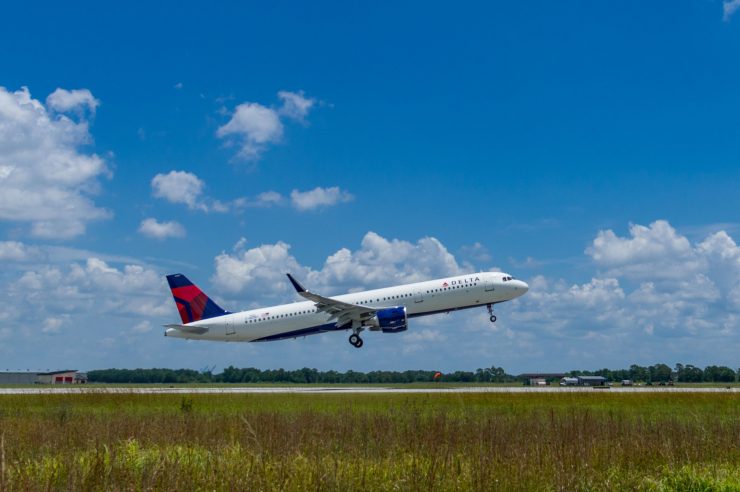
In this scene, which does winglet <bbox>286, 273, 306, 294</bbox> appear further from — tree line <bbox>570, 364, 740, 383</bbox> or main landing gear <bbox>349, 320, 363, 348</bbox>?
tree line <bbox>570, 364, 740, 383</bbox>

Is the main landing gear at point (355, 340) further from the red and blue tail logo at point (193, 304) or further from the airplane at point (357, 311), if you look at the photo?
the red and blue tail logo at point (193, 304)

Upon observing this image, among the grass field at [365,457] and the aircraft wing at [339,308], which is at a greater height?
the aircraft wing at [339,308]

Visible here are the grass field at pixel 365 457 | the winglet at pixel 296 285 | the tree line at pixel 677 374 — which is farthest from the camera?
the tree line at pixel 677 374

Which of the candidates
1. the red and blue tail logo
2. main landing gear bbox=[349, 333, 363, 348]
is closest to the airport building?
the red and blue tail logo

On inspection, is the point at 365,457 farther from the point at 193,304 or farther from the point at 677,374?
the point at 677,374

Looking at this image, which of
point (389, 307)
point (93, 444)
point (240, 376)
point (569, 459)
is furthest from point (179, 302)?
point (240, 376)

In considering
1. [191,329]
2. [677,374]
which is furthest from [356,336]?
[677,374]

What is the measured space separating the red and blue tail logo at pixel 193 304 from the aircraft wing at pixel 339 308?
11.1 m

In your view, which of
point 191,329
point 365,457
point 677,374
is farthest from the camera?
point 677,374

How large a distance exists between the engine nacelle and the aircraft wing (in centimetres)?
Answer: 171

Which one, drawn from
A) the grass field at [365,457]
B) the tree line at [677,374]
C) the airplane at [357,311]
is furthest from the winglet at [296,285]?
the tree line at [677,374]

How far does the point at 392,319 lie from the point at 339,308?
4882 mm

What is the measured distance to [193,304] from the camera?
217 feet

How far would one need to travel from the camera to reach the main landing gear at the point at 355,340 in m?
60.1
